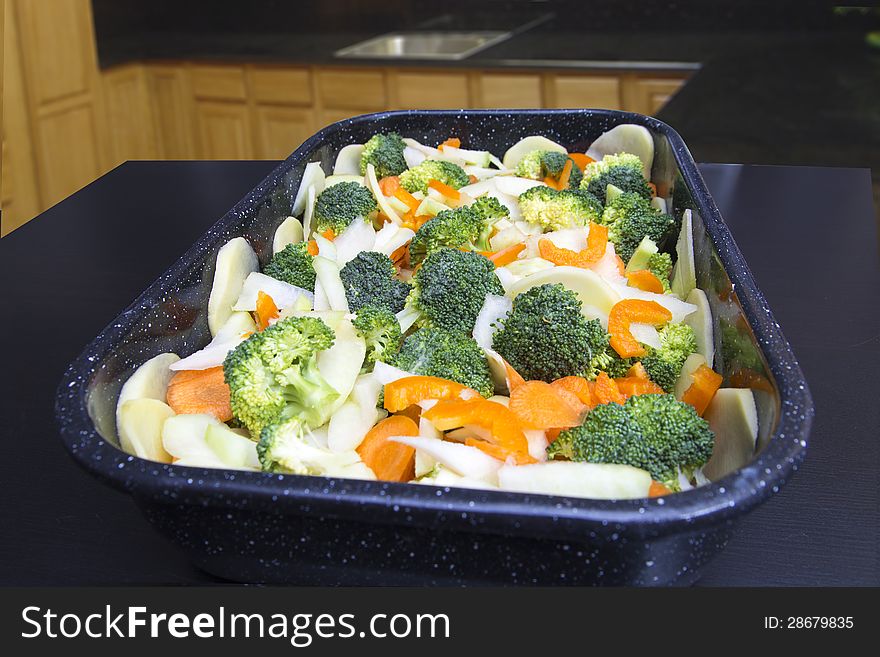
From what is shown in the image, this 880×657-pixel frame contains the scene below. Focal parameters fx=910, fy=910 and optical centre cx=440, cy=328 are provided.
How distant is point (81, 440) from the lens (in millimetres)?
803

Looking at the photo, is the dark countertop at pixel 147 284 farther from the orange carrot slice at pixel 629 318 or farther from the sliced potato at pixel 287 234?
the sliced potato at pixel 287 234

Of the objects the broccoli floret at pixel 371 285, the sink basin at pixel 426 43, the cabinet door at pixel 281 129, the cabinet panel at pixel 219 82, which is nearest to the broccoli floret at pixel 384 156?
the broccoli floret at pixel 371 285

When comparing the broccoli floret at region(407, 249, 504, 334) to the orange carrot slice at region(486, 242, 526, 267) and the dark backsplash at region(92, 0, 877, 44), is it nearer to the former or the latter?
the orange carrot slice at region(486, 242, 526, 267)

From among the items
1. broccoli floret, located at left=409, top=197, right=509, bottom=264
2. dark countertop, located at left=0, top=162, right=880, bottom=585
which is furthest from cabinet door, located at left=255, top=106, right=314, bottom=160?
broccoli floret, located at left=409, top=197, right=509, bottom=264

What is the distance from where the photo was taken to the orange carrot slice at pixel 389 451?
0.95 metres

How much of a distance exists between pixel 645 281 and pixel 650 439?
49 centimetres

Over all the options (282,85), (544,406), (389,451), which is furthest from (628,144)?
(282,85)

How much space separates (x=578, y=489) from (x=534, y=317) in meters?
0.33

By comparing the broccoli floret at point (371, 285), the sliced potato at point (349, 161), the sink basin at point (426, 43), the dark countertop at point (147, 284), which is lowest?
the dark countertop at point (147, 284)

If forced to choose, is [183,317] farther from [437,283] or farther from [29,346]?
[29,346]

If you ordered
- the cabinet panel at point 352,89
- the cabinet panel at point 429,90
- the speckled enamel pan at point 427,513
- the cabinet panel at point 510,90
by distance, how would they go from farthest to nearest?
the cabinet panel at point 352,89 → the cabinet panel at point 429,90 → the cabinet panel at point 510,90 → the speckled enamel pan at point 427,513

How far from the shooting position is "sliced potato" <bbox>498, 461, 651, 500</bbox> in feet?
2.65

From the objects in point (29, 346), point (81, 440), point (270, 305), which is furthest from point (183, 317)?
point (29, 346)

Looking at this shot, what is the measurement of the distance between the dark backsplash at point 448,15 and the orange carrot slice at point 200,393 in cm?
389
